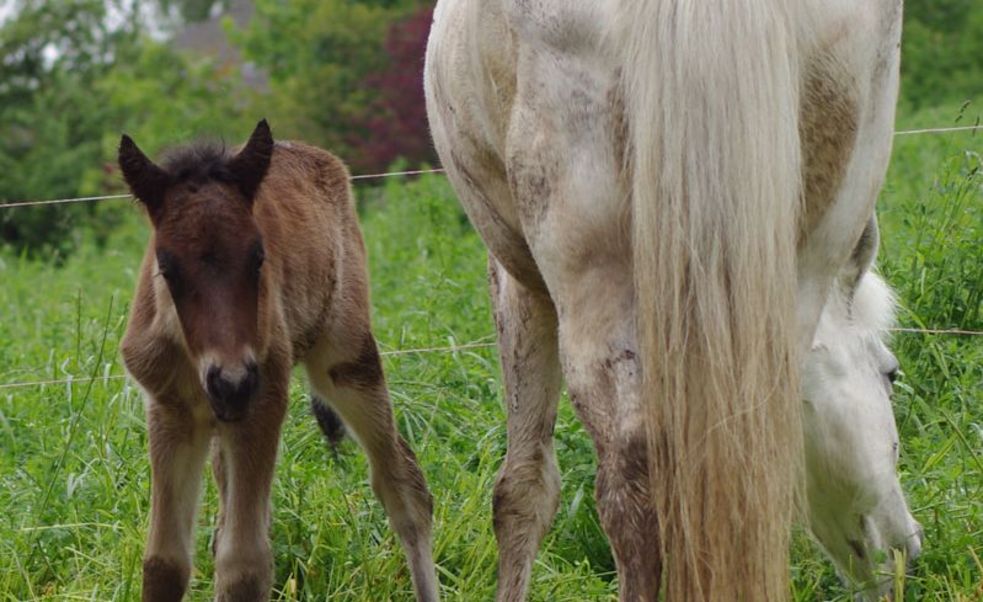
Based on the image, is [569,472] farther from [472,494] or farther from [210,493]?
[210,493]

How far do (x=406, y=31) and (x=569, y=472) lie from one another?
18.1 meters

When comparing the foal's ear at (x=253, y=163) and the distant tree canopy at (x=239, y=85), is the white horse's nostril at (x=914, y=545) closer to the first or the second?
the foal's ear at (x=253, y=163)

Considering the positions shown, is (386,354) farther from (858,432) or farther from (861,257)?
(861,257)

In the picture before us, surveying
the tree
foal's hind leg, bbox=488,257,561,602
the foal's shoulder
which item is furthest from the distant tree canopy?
foal's hind leg, bbox=488,257,561,602

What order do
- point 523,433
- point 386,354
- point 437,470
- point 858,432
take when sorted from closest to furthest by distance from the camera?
1. point 858,432
2. point 523,433
3. point 437,470
4. point 386,354

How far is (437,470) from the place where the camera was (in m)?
5.39

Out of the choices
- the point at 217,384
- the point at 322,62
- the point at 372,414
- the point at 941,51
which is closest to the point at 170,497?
the point at 217,384

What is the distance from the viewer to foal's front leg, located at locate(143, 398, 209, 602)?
4.34 m

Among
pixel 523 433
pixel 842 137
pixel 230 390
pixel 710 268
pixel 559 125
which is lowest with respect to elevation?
pixel 523 433

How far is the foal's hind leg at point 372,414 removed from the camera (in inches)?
195

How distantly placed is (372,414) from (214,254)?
3.74 ft

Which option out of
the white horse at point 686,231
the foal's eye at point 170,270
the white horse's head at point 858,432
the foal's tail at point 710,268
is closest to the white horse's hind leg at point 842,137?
the white horse at point 686,231

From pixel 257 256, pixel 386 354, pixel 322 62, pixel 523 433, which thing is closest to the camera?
pixel 257 256

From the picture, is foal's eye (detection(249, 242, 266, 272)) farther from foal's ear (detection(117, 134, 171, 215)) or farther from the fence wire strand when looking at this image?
the fence wire strand
